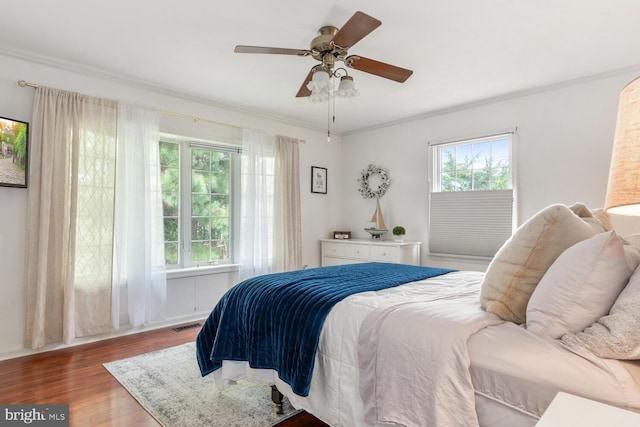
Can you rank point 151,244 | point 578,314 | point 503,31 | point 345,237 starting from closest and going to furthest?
1. point 578,314
2. point 503,31
3. point 151,244
4. point 345,237

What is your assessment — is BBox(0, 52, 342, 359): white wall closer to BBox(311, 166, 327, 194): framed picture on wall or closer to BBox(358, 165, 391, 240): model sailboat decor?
BBox(311, 166, 327, 194): framed picture on wall

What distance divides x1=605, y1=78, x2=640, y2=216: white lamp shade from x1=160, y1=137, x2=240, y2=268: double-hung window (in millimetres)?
3894

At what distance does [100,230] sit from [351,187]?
3406mm

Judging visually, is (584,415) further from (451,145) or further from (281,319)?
(451,145)

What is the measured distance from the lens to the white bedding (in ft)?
3.46

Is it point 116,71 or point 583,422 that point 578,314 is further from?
point 116,71

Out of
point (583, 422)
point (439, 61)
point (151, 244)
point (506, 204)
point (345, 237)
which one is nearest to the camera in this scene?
point (583, 422)

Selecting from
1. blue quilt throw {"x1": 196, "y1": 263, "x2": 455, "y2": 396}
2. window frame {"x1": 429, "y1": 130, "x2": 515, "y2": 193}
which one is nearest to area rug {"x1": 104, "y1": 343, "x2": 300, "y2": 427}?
blue quilt throw {"x1": 196, "y1": 263, "x2": 455, "y2": 396}

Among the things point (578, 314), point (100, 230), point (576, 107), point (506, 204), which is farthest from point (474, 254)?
point (100, 230)

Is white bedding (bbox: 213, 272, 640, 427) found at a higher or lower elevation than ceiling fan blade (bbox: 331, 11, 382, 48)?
Answer: lower

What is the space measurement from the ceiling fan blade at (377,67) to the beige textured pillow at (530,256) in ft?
4.80

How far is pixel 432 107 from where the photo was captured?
424cm

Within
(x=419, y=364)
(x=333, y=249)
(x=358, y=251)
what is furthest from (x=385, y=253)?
(x=419, y=364)

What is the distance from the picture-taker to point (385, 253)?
438cm
